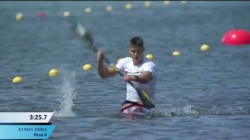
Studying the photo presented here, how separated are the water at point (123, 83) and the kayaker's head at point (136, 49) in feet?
3.36

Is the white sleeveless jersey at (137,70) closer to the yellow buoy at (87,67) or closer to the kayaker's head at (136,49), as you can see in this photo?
the kayaker's head at (136,49)

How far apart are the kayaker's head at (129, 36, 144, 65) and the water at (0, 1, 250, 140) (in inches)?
40.3

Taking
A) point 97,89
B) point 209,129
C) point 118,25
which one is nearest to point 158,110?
point 209,129

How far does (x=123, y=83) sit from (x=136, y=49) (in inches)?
188

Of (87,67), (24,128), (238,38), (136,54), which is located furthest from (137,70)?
(238,38)

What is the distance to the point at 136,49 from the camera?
12836 mm

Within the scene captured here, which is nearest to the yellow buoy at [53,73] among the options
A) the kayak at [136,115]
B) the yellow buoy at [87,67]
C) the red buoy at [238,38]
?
the yellow buoy at [87,67]

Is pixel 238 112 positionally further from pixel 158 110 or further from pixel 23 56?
pixel 23 56

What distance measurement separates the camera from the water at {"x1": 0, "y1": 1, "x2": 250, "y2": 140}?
12859 mm

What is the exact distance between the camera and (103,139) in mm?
11953

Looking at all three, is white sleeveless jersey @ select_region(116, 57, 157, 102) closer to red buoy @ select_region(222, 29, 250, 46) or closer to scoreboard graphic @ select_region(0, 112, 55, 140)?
scoreboard graphic @ select_region(0, 112, 55, 140)

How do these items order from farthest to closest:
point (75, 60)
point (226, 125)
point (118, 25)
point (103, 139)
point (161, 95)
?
point (118, 25), point (75, 60), point (161, 95), point (226, 125), point (103, 139)

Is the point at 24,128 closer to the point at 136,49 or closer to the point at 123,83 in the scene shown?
the point at 136,49

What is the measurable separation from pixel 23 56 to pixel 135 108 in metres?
9.87
